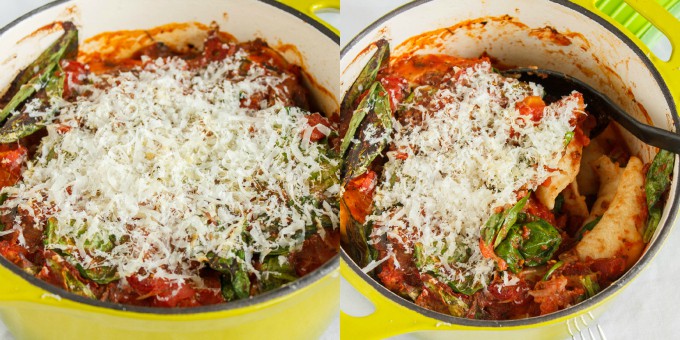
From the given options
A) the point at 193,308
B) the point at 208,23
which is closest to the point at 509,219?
the point at 193,308

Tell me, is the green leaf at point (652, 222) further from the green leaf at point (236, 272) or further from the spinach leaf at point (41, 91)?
the spinach leaf at point (41, 91)

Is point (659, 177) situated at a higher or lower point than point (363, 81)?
lower

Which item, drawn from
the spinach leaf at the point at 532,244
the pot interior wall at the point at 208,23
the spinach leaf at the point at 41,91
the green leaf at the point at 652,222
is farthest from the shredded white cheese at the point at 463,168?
the spinach leaf at the point at 41,91

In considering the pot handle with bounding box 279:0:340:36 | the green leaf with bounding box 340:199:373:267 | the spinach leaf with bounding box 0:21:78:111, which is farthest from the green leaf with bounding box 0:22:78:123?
the green leaf with bounding box 340:199:373:267

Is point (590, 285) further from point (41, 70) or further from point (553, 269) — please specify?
point (41, 70)

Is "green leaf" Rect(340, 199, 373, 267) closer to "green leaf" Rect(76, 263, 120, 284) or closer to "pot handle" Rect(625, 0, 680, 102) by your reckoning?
"green leaf" Rect(76, 263, 120, 284)

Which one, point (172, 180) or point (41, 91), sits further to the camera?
point (41, 91)
